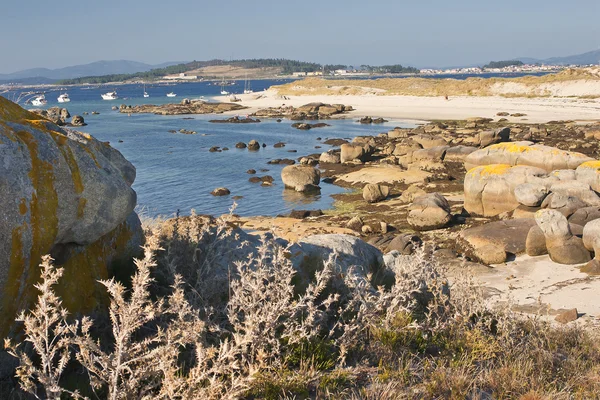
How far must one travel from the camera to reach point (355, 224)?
1947cm

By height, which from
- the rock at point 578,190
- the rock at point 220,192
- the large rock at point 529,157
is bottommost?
the rock at point 220,192

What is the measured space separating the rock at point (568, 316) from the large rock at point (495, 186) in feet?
28.8

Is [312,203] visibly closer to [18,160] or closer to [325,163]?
[325,163]

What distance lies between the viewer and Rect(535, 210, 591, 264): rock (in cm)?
1344

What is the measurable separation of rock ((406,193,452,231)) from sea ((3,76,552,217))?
18.7 ft

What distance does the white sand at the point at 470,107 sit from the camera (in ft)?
168

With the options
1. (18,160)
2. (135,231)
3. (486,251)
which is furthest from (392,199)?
(18,160)

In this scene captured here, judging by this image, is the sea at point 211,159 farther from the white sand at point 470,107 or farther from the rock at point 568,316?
the rock at point 568,316

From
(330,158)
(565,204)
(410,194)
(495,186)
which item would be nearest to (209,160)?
(330,158)

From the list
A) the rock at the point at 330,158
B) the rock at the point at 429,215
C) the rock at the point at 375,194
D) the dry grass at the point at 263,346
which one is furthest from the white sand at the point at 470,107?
the dry grass at the point at 263,346

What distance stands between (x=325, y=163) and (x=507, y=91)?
47534mm

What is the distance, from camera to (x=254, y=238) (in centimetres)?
696

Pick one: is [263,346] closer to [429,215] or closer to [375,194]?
[429,215]

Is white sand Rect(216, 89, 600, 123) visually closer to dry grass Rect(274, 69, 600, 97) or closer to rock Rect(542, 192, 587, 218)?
dry grass Rect(274, 69, 600, 97)
